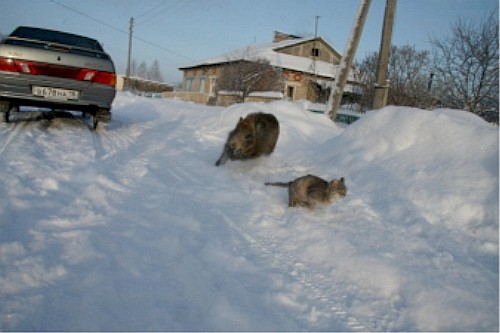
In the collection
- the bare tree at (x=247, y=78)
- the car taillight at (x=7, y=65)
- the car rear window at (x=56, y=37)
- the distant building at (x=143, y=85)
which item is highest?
the distant building at (x=143, y=85)

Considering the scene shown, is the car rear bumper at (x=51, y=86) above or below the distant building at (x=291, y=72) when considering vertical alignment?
below

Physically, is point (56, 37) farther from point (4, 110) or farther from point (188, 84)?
point (188, 84)

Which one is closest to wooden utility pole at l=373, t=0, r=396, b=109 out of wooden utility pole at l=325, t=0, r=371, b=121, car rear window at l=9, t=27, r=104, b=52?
wooden utility pole at l=325, t=0, r=371, b=121

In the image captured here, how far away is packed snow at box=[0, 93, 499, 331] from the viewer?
1955 mm

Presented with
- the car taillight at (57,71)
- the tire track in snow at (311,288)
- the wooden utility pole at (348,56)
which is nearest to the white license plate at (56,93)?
the car taillight at (57,71)

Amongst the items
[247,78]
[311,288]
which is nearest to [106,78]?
[311,288]

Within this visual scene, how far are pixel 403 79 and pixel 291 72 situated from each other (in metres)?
11.7

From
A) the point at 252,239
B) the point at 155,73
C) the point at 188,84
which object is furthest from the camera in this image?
the point at 155,73

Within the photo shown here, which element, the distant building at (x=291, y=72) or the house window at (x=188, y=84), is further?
the house window at (x=188, y=84)

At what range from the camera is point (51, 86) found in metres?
5.72

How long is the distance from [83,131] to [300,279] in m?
5.39

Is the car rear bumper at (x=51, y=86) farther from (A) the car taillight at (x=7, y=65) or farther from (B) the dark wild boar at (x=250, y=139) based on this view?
(B) the dark wild boar at (x=250, y=139)

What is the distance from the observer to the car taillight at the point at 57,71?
17.8 ft

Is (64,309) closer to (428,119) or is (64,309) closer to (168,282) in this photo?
(168,282)
